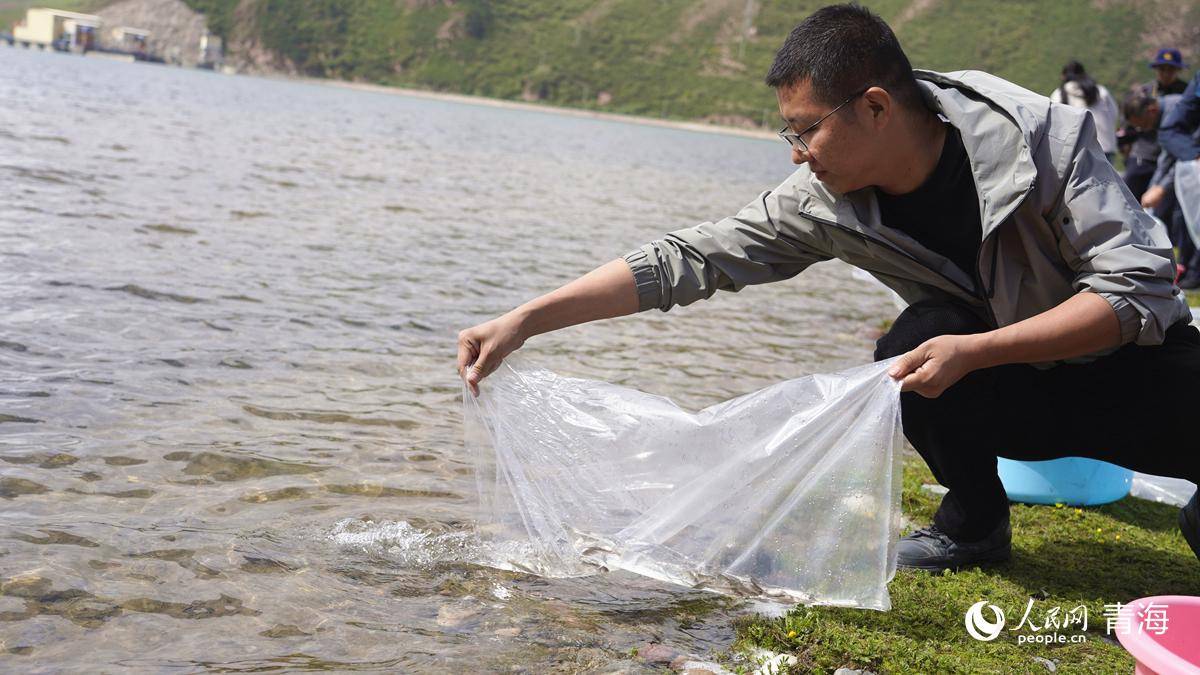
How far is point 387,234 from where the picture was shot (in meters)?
11.7

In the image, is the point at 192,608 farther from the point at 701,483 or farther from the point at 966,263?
the point at 966,263

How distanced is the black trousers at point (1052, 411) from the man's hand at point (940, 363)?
1.00 feet

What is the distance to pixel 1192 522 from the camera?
317 cm

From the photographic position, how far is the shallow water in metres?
2.90

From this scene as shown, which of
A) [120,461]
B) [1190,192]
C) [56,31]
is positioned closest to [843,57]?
[120,461]

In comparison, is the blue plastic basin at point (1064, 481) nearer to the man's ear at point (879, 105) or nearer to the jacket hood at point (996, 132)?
the jacket hood at point (996, 132)

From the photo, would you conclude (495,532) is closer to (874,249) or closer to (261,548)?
(261,548)

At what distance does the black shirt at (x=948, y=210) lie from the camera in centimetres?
293

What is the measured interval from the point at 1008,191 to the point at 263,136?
24.6m

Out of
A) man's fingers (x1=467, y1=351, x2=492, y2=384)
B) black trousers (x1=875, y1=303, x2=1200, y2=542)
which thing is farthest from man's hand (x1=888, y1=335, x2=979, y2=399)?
man's fingers (x1=467, y1=351, x2=492, y2=384)

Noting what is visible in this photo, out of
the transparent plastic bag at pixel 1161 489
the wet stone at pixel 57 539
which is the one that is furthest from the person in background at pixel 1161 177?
the wet stone at pixel 57 539

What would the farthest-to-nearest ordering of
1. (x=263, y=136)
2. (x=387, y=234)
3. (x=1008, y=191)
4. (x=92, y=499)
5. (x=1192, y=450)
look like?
(x=263, y=136) → (x=387, y=234) → (x=92, y=499) → (x=1192, y=450) → (x=1008, y=191)

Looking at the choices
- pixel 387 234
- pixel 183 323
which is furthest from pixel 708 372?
pixel 387 234

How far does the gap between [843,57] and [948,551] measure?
1.63 meters
